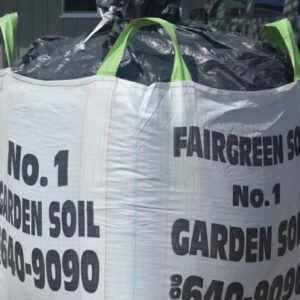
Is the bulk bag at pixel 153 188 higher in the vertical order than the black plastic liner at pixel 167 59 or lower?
lower

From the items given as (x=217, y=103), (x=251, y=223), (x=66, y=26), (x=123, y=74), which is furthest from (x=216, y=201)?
(x=66, y=26)

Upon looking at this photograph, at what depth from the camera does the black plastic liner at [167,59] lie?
2695mm

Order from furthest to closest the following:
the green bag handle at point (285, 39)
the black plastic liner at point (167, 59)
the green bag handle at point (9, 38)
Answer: the green bag handle at point (9, 38) → the green bag handle at point (285, 39) → the black plastic liner at point (167, 59)

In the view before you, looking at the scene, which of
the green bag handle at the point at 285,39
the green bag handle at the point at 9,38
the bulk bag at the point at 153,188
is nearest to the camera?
the bulk bag at the point at 153,188

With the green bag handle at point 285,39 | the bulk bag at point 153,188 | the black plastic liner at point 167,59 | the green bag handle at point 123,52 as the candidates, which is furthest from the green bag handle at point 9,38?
the green bag handle at point 285,39

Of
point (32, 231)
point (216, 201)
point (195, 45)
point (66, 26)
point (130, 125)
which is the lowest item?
point (66, 26)

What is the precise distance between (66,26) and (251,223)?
10.1 m

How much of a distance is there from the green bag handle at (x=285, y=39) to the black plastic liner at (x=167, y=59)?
5 cm

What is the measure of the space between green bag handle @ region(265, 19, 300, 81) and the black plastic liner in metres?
0.05

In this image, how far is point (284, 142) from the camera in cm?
274

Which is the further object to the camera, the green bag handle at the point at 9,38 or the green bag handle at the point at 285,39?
the green bag handle at the point at 9,38

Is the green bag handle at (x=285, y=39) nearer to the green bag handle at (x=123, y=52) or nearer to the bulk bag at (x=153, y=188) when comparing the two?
the bulk bag at (x=153, y=188)

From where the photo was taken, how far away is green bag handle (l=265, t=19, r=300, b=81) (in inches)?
111

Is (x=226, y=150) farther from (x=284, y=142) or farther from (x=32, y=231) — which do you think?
(x=32, y=231)
